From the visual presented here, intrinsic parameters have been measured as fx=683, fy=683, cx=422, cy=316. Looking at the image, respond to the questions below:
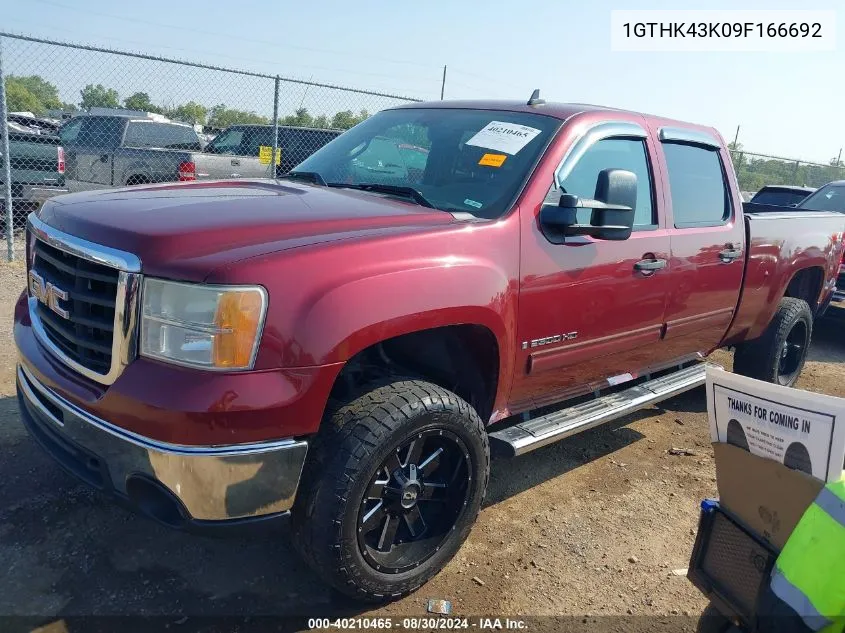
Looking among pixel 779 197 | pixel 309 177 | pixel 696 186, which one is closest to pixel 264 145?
pixel 309 177

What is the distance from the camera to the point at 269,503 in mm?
2242

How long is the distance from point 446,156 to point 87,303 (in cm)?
176

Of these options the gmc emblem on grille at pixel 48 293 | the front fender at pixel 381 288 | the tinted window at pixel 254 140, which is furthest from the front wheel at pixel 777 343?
the tinted window at pixel 254 140

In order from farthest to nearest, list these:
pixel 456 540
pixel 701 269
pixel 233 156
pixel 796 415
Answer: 1. pixel 233 156
2. pixel 701 269
3. pixel 456 540
4. pixel 796 415

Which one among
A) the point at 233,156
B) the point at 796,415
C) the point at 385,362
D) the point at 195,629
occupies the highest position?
the point at 233,156

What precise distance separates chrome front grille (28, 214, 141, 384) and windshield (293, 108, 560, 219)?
134 cm

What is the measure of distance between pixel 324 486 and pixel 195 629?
28.1 inches

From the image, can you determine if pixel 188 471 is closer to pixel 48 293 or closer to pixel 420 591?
pixel 48 293

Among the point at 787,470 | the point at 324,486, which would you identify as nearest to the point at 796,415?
the point at 787,470

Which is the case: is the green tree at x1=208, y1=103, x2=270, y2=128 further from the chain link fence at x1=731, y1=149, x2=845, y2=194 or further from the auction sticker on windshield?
the chain link fence at x1=731, y1=149, x2=845, y2=194

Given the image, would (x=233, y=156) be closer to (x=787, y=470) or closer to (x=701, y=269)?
(x=701, y=269)

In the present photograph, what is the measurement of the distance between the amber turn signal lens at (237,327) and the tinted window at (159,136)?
9170 millimetres

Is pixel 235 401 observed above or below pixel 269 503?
above

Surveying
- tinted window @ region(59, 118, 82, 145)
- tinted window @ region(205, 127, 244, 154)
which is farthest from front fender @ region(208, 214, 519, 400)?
tinted window @ region(59, 118, 82, 145)
